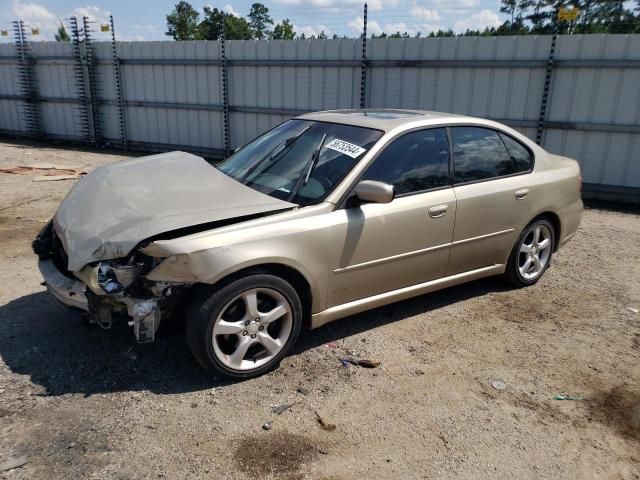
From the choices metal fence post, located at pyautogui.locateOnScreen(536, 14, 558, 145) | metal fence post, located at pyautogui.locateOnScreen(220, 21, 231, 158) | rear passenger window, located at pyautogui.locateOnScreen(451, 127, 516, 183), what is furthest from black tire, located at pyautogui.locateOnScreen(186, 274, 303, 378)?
metal fence post, located at pyautogui.locateOnScreen(220, 21, 231, 158)

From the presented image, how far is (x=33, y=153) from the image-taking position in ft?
43.6

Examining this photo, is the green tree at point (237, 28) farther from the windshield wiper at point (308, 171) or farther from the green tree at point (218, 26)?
the windshield wiper at point (308, 171)

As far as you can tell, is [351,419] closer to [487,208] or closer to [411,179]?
[411,179]

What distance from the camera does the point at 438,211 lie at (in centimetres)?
412

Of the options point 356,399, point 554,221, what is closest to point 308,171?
point 356,399

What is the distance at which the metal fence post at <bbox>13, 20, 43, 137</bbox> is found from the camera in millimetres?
14852

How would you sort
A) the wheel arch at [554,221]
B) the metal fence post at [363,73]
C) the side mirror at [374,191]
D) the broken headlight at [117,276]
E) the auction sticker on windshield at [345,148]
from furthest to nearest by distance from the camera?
the metal fence post at [363,73]
the wheel arch at [554,221]
the auction sticker on windshield at [345,148]
the side mirror at [374,191]
the broken headlight at [117,276]

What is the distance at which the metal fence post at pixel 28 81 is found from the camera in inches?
585

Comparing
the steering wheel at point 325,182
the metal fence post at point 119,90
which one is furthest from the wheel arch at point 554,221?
the metal fence post at point 119,90

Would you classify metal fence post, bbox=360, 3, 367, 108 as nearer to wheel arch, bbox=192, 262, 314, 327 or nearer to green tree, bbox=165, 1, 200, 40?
wheel arch, bbox=192, 262, 314, 327

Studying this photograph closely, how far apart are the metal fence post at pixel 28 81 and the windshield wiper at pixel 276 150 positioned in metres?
13.7

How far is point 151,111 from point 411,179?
35.6 feet

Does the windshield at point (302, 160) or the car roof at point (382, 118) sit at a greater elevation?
the car roof at point (382, 118)

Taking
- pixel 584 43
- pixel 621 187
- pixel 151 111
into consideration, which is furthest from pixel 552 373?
pixel 151 111
